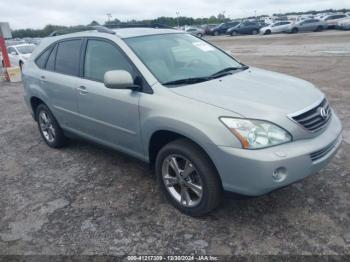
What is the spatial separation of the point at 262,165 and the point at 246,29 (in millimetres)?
39590

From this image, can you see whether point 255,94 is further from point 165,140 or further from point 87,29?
point 87,29

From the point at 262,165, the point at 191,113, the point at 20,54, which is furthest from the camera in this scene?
the point at 20,54

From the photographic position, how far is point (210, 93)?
2984 mm

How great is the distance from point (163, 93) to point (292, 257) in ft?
5.73

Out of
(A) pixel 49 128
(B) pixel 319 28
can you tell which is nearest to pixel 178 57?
(A) pixel 49 128

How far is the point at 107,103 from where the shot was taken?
11.8 feet

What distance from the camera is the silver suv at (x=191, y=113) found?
2.63 metres

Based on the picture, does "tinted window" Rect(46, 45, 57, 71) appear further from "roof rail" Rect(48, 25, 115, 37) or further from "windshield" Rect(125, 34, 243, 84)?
"windshield" Rect(125, 34, 243, 84)

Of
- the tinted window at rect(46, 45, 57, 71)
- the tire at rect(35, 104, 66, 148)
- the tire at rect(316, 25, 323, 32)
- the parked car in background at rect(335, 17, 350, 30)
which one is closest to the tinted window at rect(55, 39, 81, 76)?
the tinted window at rect(46, 45, 57, 71)

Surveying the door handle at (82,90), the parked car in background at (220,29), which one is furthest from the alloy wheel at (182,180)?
the parked car in background at (220,29)

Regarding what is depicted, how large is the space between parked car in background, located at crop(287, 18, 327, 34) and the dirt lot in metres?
32.2

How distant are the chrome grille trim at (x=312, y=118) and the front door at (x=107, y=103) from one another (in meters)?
1.49

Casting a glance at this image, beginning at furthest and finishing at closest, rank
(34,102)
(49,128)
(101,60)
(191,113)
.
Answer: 1. (34,102)
2. (49,128)
3. (101,60)
4. (191,113)

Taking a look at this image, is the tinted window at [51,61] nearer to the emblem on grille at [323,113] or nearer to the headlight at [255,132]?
the headlight at [255,132]
